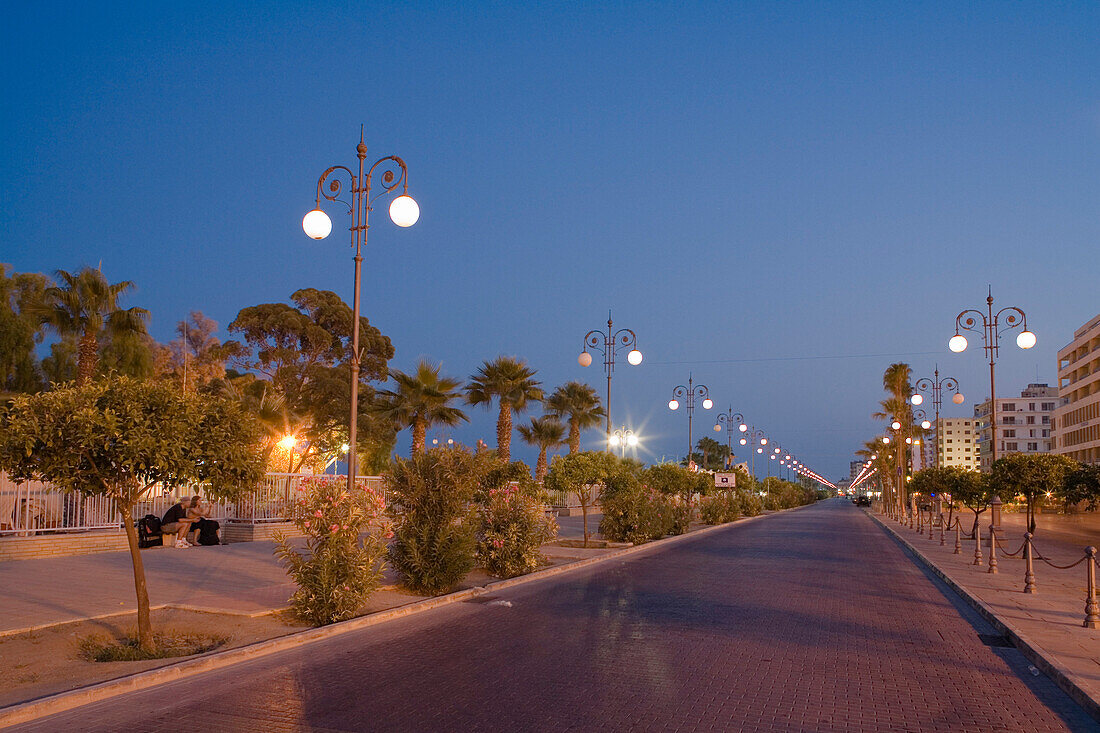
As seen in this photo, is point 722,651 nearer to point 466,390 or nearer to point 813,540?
point 813,540

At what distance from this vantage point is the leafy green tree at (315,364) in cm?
4425

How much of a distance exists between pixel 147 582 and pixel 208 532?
6845 mm

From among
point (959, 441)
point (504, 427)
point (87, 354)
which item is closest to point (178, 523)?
point (87, 354)

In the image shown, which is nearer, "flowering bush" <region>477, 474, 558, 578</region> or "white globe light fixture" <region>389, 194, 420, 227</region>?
"white globe light fixture" <region>389, 194, 420, 227</region>

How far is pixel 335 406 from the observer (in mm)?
44344

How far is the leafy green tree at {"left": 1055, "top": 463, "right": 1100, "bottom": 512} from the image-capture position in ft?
80.5

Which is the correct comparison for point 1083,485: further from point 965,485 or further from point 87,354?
point 87,354

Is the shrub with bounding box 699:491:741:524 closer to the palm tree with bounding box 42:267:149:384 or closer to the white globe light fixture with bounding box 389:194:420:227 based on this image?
the palm tree with bounding box 42:267:149:384

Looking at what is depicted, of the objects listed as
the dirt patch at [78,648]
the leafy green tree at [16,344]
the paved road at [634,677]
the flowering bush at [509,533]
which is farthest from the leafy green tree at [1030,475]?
the leafy green tree at [16,344]

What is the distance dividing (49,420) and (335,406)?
3750 cm

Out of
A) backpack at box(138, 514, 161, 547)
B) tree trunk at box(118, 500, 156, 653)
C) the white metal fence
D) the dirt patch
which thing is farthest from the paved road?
backpack at box(138, 514, 161, 547)

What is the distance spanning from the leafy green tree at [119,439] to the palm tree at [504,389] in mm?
28692

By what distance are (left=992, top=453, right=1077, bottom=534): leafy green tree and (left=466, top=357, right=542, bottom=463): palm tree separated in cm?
1906

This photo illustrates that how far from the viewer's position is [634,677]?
7.56m
